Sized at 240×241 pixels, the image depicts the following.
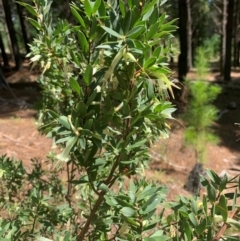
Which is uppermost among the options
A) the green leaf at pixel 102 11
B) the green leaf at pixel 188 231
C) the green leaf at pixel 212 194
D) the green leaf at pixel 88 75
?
the green leaf at pixel 102 11

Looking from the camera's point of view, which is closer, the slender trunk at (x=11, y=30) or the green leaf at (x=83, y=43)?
the green leaf at (x=83, y=43)

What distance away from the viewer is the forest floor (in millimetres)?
6539

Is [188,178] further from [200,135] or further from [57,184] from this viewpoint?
[57,184]

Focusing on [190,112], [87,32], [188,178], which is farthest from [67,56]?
[190,112]

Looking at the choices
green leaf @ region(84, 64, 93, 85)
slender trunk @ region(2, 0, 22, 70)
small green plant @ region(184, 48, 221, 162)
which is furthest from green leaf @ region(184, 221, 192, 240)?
slender trunk @ region(2, 0, 22, 70)

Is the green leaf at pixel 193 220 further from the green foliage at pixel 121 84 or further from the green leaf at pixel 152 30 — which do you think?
the green leaf at pixel 152 30

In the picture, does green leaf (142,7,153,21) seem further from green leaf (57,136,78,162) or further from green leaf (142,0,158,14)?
green leaf (57,136,78,162)

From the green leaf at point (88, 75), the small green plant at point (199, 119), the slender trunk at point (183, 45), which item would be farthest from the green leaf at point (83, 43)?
the slender trunk at point (183, 45)

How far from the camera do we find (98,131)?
1.07m

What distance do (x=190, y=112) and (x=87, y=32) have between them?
674 centimetres

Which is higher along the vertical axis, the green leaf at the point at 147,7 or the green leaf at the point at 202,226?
the green leaf at the point at 147,7

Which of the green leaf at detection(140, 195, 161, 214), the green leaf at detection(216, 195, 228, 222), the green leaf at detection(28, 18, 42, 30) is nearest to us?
the green leaf at detection(216, 195, 228, 222)

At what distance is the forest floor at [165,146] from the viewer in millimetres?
6539

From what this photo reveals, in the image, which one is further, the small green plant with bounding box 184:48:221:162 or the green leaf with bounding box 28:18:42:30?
the small green plant with bounding box 184:48:221:162
